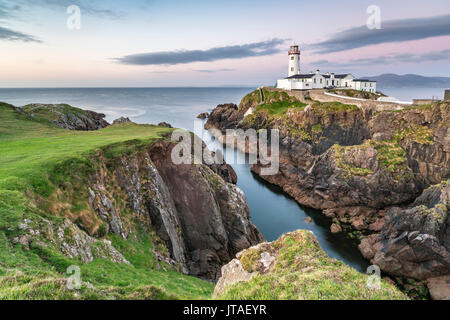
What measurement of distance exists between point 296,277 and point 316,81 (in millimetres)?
95956

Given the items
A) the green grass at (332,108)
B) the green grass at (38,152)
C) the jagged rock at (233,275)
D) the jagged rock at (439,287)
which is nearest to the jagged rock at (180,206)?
the green grass at (38,152)

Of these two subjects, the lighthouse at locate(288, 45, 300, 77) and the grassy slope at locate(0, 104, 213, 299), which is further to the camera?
the lighthouse at locate(288, 45, 300, 77)

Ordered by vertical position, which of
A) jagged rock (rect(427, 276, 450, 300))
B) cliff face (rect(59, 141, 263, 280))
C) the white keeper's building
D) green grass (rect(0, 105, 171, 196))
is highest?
the white keeper's building

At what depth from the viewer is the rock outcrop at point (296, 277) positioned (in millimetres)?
9273

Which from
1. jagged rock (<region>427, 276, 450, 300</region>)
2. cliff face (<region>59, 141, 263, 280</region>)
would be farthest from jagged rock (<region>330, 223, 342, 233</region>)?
cliff face (<region>59, 141, 263, 280</region>)

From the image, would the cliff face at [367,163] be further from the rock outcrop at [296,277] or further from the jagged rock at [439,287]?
the rock outcrop at [296,277]

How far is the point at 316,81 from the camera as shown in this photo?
3708 inches

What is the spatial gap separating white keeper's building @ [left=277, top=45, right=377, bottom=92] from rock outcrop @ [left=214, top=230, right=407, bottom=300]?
9024 cm

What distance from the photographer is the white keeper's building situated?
306 feet

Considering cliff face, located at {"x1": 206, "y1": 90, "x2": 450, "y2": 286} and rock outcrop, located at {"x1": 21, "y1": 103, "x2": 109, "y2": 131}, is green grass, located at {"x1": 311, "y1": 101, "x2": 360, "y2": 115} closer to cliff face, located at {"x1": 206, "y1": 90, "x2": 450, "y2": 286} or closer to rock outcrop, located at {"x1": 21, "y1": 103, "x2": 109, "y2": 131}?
cliff face, located at {"x1": 206, "y1": 90, "x2": 450, "y2": 286}

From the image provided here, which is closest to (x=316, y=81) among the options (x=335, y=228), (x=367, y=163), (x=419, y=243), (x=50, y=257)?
(x=367, y=163)

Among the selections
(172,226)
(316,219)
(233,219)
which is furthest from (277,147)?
(172,226)

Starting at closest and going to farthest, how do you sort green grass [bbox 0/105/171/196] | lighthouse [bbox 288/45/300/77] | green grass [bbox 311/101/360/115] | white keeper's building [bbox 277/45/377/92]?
green grass [bbox 0/105/171/196] → green grass [bbox 311/101/360/115] → white keeper's building [bbox 277/45/377/92] → lighthouse [bbox 288/45/300/77]

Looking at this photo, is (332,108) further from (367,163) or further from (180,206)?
(180,206)
